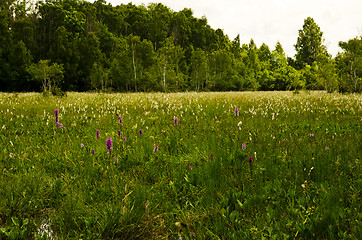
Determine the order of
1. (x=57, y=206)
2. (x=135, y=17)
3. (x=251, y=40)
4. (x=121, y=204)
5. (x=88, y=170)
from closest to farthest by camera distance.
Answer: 1. (x=121, y=204)
2. (x=57, y=206)
3. (x=88, y=170)
4. (x=135, y=17)
5. (x=251, y=40)

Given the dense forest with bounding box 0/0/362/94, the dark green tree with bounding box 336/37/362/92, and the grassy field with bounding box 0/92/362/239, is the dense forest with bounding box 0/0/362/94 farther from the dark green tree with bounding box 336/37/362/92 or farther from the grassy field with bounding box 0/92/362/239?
the grassy field with bounding box 0/92/362/239

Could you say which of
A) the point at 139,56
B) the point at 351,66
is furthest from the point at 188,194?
the point at 139,56

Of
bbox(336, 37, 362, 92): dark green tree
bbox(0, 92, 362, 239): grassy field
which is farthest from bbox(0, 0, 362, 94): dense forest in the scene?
bbox(0, 92, 362, 239): grassy field

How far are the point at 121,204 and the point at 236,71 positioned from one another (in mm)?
57050

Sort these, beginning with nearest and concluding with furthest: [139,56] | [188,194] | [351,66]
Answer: [188,194] < [351,66] < [139,56]

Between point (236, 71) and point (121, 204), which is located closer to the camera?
point (121, 204)

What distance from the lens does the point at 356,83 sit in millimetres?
21297

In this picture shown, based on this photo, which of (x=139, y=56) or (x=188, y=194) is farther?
(x=139, y=56)

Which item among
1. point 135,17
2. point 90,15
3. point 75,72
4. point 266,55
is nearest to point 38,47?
point 75,72

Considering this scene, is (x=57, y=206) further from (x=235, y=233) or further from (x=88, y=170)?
(x=235, y=233)

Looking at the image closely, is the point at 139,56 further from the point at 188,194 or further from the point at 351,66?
the point at 188,194

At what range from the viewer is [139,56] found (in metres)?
43.7

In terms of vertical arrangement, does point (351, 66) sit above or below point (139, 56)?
below

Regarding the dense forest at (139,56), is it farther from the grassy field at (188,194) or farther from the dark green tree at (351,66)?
the grassy field at (188,194)
